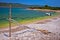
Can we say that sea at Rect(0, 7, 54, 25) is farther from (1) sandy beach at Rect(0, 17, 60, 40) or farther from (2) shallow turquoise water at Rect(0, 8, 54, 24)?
(1) sandy beach at Rect(0, 17, 60, 40)

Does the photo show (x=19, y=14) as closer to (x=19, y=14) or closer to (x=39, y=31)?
(x=19, y=14)

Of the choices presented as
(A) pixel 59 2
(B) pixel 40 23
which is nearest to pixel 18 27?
(B) pixel 40 23

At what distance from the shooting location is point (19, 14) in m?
3.04

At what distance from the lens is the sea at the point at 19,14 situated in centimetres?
284

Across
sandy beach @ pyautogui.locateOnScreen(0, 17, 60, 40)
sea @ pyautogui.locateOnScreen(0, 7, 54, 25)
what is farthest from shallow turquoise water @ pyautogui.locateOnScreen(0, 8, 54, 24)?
sandy beach @ pyautogui.locateOnScreen(0, 17, 60, 40)

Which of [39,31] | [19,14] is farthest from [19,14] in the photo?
[39,31]

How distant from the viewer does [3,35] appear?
271 cm

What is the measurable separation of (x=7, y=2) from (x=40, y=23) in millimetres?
1017

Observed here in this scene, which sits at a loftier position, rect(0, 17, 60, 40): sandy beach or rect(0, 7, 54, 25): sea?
rect(0, 7, 54, 25): sea

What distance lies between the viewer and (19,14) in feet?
9.99

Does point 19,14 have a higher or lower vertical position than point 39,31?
higher

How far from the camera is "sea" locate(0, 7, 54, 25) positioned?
2837 millimetres

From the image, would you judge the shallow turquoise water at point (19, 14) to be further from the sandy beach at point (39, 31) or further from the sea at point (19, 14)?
the sandy beach at point (39, 31)

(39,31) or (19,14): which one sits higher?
(19,14)
